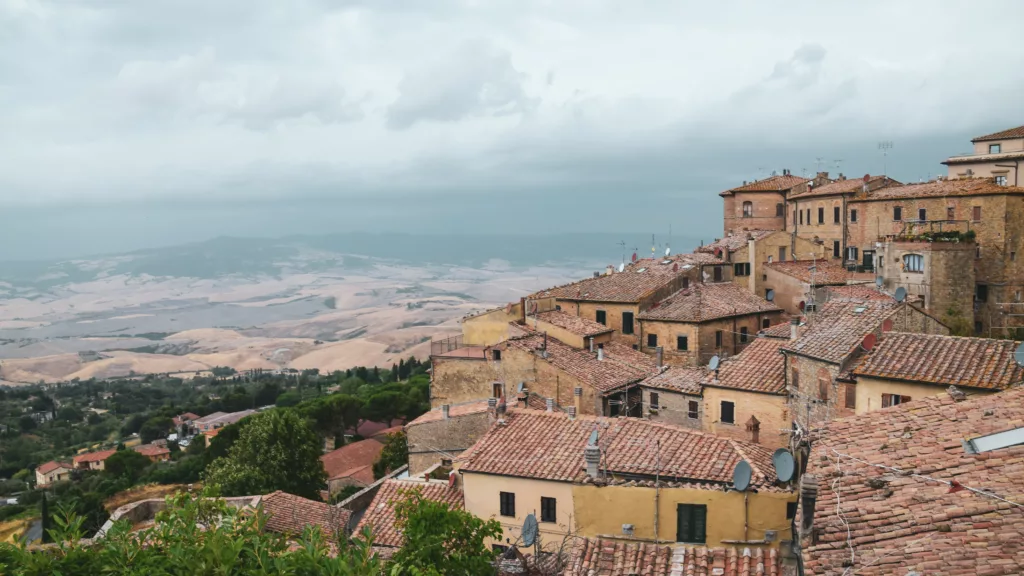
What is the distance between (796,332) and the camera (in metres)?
28.2

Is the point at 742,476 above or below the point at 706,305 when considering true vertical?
below

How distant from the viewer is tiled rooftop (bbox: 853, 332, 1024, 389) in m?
19.6

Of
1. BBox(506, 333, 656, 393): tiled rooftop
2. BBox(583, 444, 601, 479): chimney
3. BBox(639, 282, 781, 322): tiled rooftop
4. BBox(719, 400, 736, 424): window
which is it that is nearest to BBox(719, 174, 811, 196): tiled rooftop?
BBox(639, 282, 781, 322): tiled rooftop

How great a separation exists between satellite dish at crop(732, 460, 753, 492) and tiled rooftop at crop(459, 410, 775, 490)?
2.24ft

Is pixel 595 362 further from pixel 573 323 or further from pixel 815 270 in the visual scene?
pixel 815 270

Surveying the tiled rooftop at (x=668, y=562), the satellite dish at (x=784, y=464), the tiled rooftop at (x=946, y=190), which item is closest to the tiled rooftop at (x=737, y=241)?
the tiled rooftop at (x=946, y=190)

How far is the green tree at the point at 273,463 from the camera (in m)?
43.4

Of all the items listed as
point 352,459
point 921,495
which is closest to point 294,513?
point 352,459

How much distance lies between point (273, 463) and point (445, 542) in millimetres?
30490

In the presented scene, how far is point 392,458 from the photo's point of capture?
47844 mm

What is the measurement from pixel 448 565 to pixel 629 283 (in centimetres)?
2990

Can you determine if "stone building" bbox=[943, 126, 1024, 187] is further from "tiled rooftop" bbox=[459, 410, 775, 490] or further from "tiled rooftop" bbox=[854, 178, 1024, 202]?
"tiled rooftop" bbox=[459, 410, 775, 490]

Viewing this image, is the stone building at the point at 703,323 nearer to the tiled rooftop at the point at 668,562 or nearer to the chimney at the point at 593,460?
the chimney at the point at 593,460

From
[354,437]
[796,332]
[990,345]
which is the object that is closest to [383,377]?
[354,437]
